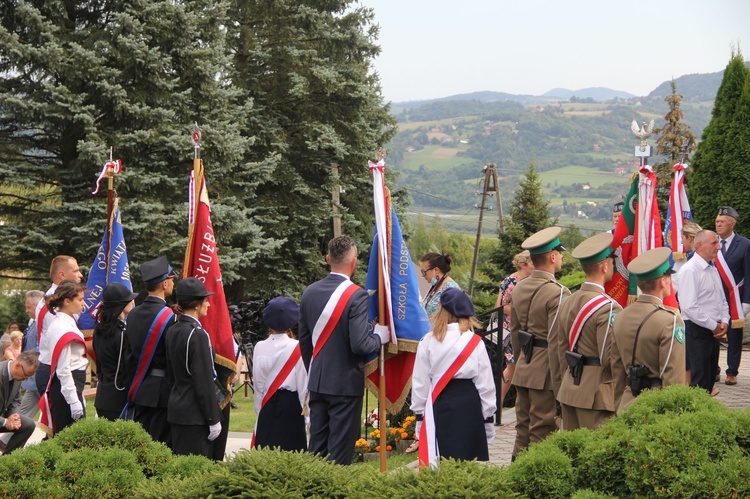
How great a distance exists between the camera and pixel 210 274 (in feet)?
28.2

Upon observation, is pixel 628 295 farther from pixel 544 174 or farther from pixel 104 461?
pixel 544 174

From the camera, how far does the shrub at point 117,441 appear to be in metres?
5.45

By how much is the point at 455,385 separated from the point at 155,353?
2.46 metres

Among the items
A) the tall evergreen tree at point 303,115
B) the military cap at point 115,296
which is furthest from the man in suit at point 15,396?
the tall evergreen tree at point 303,115

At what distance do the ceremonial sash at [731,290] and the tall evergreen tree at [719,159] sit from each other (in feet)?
23.7

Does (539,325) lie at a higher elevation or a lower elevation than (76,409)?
higher

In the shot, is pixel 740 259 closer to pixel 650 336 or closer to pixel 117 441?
pixel 650 336

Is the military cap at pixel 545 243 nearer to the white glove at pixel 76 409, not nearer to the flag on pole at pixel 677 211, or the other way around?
the flag on pole at pixel 677 211

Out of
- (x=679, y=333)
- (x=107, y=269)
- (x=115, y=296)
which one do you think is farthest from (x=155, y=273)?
(x=679, y=333)

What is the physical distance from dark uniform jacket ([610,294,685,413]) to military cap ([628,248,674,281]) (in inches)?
5.8

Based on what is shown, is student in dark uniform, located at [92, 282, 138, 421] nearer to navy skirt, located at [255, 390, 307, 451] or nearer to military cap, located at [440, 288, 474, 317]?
navy skirt, located at [255, 390, 307, 451]

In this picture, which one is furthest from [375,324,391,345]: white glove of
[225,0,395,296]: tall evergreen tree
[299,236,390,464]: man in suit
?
[225,0,395,296]: tall evergreen tree

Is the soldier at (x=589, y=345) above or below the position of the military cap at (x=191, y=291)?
below

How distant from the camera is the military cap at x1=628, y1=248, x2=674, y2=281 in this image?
6141 mm
